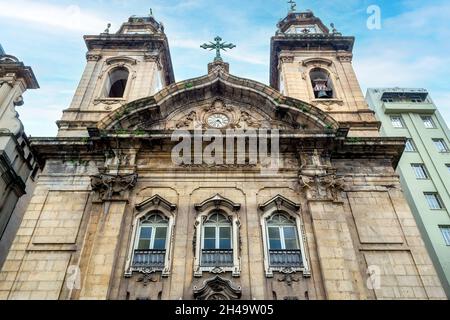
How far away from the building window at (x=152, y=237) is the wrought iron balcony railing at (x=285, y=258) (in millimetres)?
3184

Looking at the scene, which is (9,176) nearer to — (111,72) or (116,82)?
(111,72)

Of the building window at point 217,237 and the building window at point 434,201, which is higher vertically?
the building window at point 434,201

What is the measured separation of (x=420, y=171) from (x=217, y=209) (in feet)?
71.0

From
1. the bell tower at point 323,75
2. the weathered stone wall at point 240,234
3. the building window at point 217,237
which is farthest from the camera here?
the bell tower at point 323,75

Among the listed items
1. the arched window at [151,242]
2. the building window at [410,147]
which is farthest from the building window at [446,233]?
the arched window at [151,242]

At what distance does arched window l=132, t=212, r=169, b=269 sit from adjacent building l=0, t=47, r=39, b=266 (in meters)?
6.57

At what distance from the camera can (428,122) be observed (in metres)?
33.1

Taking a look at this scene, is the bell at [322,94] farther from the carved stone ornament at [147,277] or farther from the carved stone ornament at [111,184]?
the carved stone ornament at [147,277]

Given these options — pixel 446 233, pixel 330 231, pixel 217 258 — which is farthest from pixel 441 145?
pixel 217 258

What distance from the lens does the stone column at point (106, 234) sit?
36.2 ft

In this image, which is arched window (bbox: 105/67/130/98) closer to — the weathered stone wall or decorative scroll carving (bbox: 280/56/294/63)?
the weathered stone wall

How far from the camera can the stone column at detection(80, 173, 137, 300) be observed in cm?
1105

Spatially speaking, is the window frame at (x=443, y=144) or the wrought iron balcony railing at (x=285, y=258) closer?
the wrought iron balcony railing at (x=285, y=258)

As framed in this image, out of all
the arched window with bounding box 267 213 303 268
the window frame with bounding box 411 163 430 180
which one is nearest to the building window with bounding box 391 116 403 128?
the window frame with bounding box 411 163 430 180
